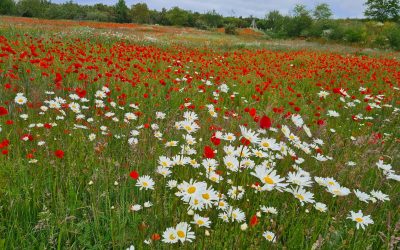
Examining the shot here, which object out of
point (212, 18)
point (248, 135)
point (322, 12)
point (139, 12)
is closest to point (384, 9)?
point (322, 12)

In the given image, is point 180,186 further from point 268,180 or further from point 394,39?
point 394,39

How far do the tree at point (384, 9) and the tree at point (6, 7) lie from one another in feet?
241

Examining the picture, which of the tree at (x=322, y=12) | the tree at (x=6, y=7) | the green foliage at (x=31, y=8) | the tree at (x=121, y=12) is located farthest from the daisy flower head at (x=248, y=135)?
the tree at (x=121, y=12)

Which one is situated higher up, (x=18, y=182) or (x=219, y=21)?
(x=219, y=21)

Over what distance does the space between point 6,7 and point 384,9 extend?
252ft

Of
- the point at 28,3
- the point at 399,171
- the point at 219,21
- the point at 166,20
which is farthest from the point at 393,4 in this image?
the point at 28,3

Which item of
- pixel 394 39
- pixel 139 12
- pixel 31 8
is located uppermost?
pixel 139 12

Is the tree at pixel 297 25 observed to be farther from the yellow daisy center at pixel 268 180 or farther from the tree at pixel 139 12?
the yellow daisy center at pixel 268 180

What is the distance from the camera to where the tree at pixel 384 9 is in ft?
186

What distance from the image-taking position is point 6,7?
223ft

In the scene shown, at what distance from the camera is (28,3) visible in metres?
73.0

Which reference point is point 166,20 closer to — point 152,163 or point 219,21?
point 219,21

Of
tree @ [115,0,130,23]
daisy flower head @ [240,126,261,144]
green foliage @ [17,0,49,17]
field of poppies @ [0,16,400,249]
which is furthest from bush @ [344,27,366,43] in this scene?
green foliage @ [17,0,49,17]

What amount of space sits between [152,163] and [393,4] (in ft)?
224
